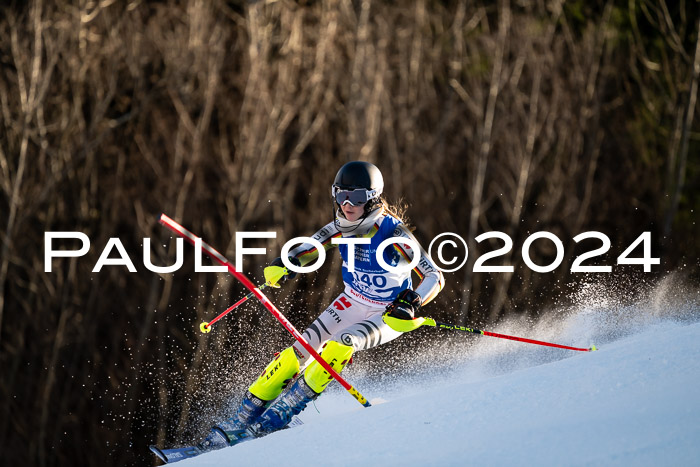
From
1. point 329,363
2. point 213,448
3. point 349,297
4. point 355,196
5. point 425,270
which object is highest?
point 355,196

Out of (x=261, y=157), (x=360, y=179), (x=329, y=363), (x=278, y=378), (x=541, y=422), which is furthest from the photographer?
(x=261, y=157)

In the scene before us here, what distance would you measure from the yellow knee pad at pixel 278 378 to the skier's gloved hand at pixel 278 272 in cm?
39

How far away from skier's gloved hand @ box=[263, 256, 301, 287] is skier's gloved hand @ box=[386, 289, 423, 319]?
0.71 meters

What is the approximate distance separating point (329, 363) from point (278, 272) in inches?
22.7

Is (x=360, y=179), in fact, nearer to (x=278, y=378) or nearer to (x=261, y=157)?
(x=278, y=378)

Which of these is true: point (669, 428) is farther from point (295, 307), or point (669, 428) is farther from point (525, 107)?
point (525, 107)

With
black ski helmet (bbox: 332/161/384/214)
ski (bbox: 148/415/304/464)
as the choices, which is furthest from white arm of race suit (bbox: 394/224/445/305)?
ski (bbox: 148/415/304/464)

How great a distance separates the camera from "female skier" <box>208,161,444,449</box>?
4184 millimetres

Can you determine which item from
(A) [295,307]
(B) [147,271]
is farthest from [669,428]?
(B) [147,271]

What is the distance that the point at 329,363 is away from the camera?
426cm

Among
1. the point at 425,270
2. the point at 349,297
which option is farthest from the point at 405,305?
the point at 349,297

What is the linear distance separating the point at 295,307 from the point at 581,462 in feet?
26.9

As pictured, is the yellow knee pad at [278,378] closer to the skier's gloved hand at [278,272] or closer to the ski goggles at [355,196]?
the skier's gloved hand at [278,272]

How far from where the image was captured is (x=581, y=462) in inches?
131
